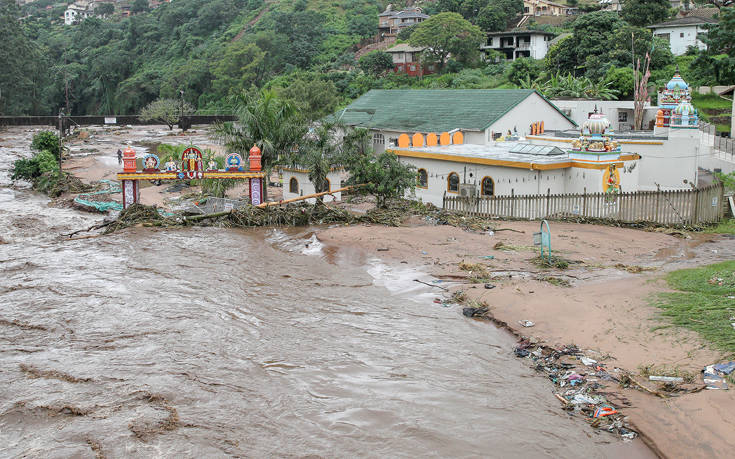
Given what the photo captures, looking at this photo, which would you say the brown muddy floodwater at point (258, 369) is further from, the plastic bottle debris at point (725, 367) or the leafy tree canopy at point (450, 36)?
the leafy tree canopy at point (450, 36)

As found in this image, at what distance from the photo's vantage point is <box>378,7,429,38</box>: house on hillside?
3935 inches

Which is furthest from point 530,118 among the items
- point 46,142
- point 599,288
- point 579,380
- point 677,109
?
point 46,142

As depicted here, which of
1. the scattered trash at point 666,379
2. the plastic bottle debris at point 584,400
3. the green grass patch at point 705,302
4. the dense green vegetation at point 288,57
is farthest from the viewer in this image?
the dense green vegetation at point 288,57

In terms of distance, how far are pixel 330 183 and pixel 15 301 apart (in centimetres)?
1558

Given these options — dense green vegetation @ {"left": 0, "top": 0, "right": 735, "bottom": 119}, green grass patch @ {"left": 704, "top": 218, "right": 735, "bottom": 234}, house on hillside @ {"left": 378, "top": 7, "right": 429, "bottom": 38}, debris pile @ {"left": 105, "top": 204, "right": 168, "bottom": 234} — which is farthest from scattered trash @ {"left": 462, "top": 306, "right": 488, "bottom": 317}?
house on hillside @ {"left": 378, "top": 7, "right": 429, "bottom": 38}

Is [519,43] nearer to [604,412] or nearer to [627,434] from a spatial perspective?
[604,412]

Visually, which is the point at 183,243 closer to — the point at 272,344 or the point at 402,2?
the point at 272,344

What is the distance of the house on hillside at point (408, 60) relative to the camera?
76562 millimetres

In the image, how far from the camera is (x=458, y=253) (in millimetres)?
21828

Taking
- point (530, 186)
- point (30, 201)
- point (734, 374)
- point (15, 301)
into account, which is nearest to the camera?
point (734, 374)

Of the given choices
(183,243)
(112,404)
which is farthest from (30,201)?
(112,404)

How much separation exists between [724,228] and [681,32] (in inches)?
1680

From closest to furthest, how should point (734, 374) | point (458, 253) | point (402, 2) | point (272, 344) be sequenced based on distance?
1. point (734, 374)
2. point (272, 344)
3. point (458, 253)
4. point (402, 2)

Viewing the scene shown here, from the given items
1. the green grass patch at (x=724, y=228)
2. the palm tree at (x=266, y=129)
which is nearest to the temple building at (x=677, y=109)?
the green grass patch at (x=724, y=228)
